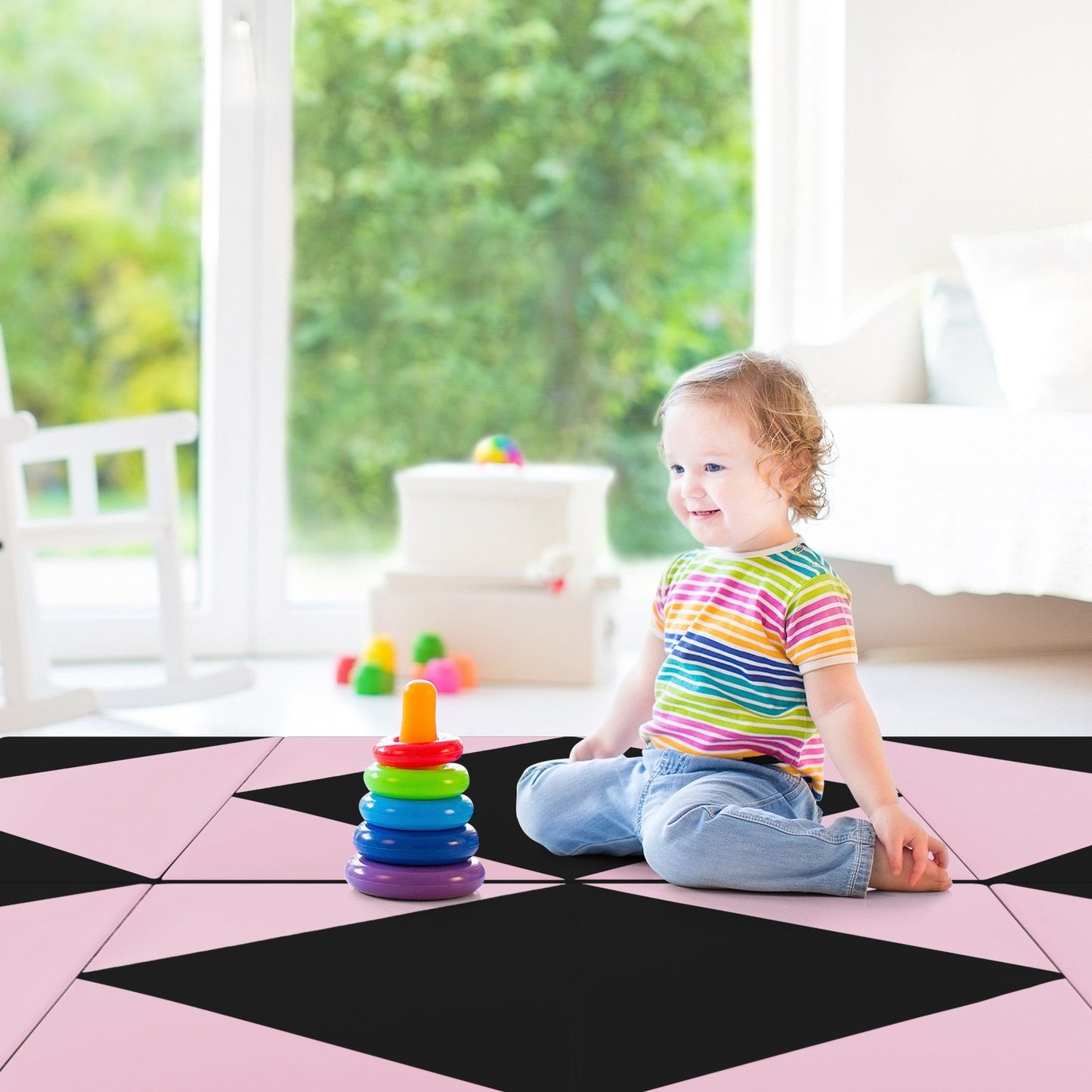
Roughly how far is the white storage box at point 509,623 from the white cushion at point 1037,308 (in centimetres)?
68

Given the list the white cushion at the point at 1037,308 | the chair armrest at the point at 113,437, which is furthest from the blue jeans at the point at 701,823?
the white cushion at the point at 1037,308

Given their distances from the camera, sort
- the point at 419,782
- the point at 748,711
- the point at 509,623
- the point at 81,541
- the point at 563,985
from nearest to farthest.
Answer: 1. the point at 563,985
2. the point at 419,782
3. the point at 748,711
4. the point at 81,541
5. the point at 509,623

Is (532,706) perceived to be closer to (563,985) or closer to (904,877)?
(904,877)

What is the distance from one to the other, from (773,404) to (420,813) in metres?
0.44

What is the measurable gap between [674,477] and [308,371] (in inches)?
52.9

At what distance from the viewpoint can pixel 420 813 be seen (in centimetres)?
107

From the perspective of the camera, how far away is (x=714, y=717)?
1.18 meters

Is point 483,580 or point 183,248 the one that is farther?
point 183,248

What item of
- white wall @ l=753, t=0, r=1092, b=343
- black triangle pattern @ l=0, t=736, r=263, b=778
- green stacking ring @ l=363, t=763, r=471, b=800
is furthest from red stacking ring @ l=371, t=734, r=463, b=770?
white wall @ l=753, t=0, r=1092, b=343

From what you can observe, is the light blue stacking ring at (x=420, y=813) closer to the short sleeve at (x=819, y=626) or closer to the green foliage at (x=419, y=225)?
the short sleeve at (x=819, y=626)

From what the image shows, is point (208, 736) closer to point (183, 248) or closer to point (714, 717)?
point (714, 717)

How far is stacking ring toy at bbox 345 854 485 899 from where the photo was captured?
107 cm

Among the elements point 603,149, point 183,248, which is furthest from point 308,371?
point 603,149

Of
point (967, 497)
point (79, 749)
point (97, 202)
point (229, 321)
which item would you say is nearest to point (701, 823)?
point (79, 749)
